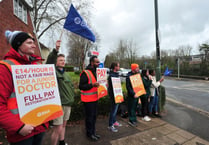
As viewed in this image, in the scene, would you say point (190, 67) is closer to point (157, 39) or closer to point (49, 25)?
point (157, 39)

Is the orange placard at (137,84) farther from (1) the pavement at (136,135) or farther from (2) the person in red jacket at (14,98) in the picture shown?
(2) the person in red jacket at (14,98)

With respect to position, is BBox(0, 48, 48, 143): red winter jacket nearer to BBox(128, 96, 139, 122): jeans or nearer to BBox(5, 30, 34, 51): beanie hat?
BBox(5, 30, 34, 51): beanie hat

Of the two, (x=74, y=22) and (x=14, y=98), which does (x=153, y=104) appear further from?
(x=14, y=98)

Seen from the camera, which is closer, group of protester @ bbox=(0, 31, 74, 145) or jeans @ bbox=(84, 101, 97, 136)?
group of protester @ bbox=(0, 31, 74, 145)

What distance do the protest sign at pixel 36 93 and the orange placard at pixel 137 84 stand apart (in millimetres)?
2530

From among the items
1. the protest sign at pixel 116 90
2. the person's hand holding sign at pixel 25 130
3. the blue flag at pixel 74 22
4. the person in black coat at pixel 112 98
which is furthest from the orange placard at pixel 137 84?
the person's hand holding sign at pixel 25 130

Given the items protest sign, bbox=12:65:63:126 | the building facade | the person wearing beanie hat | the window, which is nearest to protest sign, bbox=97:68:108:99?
the person wearing beanie hat

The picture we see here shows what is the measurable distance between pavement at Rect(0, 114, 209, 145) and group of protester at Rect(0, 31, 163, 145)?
0.21 meters

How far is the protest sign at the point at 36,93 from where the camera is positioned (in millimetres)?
1239

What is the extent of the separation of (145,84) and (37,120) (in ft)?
11.2

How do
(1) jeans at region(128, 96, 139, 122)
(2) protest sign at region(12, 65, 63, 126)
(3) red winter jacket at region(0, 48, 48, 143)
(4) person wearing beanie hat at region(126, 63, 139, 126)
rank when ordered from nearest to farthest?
(3) red winter jacket at region(0, 48, 48, 143) → (2) protest sign at region(12, 65, 63, 126) → (4) person wearing beanie hat at region(126, 63, 139, 126) → (1) jeans at region(128, 96, 139, 122)

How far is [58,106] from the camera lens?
1557 mm

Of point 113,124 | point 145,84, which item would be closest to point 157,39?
point 145,84

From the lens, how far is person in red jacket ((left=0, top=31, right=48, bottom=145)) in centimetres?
110
